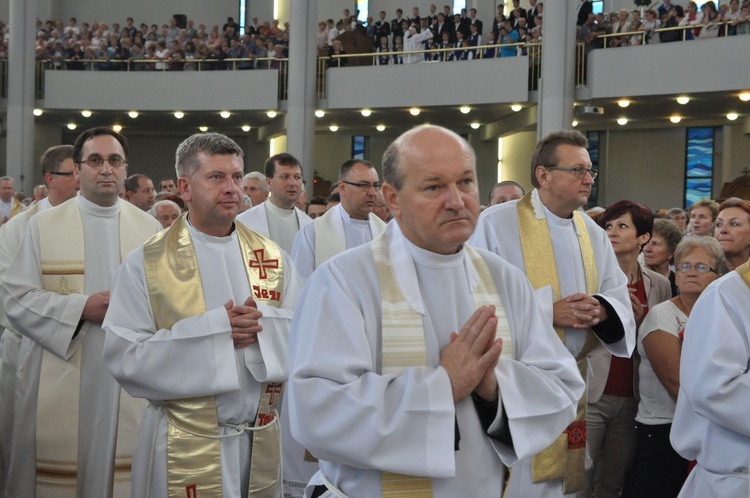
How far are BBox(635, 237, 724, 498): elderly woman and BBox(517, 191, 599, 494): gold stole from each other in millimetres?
529

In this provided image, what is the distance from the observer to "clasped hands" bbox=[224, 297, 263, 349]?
372 cm

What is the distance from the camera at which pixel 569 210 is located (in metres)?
4.77

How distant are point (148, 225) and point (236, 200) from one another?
1307 mm

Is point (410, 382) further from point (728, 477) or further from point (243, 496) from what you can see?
point (243, 496)

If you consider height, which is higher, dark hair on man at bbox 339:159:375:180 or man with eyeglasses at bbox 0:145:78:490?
dark hair on man at bbox 339:159:375:180

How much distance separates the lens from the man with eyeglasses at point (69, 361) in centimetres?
457

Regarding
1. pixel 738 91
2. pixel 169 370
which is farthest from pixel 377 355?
pixel 738 91

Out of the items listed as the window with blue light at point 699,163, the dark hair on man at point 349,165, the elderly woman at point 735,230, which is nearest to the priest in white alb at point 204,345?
the dark hair on man at point 349,165

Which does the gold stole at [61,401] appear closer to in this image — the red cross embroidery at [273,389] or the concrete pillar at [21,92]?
the red cross embroidery at [273,389]

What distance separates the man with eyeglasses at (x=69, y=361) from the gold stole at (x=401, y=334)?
227 cm

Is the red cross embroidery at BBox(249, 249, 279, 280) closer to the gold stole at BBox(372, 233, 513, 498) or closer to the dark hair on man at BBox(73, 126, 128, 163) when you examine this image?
the dark hair on man at BBox(73, 126, 128, 163)

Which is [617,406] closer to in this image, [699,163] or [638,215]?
[638,215]

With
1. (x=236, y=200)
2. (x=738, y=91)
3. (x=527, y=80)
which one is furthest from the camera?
(x=527, y=80)

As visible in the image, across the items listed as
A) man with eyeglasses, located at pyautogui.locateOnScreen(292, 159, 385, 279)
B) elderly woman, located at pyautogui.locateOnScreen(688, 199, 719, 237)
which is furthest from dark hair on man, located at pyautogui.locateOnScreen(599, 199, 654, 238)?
elderly woman, located at pyautogui.locateOnScreen(688, 199, 719, 237)
